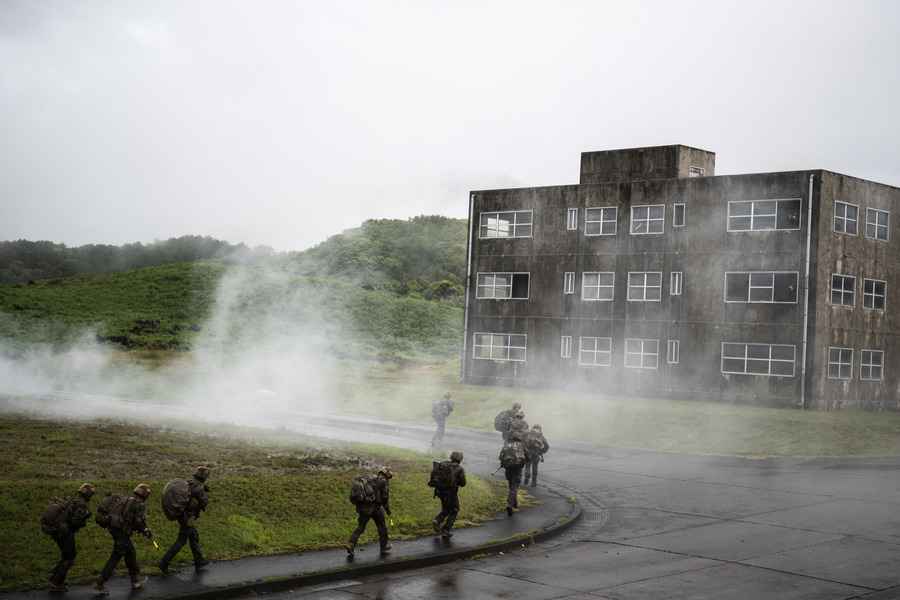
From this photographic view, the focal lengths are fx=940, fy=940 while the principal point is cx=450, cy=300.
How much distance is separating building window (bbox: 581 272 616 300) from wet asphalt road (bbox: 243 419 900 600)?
21489mm

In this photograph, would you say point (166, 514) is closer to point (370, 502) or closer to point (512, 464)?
point (370, 502)

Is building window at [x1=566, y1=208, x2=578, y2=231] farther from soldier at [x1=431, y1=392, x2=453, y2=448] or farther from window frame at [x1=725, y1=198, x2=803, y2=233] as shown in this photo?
soldier at [x1=431, y1=392, x2=453, y2=448]

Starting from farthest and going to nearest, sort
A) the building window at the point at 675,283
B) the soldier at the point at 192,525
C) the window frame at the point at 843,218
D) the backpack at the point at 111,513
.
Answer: the building window at the point at 675,283
the window frame at the point at 843,218
the soldier at the point at 192,525
the backpack at the point at 111,513

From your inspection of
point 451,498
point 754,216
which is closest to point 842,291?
point 754,216

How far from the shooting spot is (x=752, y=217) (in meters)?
44.9

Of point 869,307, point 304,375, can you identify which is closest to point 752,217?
point 869,307

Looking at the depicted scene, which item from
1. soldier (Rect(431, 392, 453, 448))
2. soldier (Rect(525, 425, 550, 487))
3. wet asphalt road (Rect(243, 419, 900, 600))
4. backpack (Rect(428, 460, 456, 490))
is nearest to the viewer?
wet asphalt road (Rect(243, 419, 900, 600))

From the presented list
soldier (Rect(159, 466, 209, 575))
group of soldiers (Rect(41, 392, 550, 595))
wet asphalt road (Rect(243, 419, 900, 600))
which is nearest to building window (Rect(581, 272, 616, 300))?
wet asphalt road (Rect(243, 419, 900, 600))

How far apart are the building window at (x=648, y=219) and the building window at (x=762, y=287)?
474 cm

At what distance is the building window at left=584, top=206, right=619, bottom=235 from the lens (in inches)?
1987

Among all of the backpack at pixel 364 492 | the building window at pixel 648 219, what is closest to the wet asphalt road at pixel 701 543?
the backpack at pixel 364 492

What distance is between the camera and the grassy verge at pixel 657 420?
34062 mm

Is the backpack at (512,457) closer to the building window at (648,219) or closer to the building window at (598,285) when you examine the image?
the building window at (648,219)

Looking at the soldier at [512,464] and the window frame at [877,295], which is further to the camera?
the window frame at [877,295]
